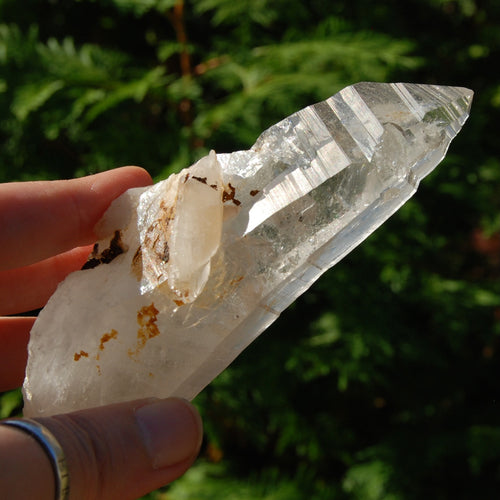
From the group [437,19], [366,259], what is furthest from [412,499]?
[437,19]

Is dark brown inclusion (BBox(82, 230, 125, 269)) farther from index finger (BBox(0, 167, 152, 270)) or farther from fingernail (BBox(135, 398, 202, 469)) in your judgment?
fingernail (BBox(135, 398, 202, 469))

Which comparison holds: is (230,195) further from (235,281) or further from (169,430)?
(169,430)

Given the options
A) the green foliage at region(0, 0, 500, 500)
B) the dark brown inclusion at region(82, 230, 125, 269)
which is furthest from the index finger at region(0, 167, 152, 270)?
the green foliage at region(0, 0, 500, 500)

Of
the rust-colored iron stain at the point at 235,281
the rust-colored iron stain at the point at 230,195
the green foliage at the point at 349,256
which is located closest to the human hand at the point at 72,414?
the rust-colored iron stain at the point at 235,281

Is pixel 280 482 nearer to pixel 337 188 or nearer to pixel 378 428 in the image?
pixel 378 428

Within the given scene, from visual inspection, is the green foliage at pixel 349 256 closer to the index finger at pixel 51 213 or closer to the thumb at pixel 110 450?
the index finger at pixel 51 213

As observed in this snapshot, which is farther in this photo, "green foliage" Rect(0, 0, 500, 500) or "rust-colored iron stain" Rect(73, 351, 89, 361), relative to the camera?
"green foliage" Rect(0, 0, 500, 500)

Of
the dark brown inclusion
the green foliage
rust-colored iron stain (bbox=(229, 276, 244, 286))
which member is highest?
the dark brown inclusion
